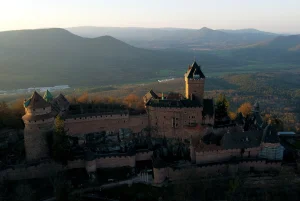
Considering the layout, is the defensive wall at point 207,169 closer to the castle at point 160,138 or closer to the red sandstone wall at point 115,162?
the castle at point 160,138

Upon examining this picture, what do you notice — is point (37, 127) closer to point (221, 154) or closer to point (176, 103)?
point (176, 103)

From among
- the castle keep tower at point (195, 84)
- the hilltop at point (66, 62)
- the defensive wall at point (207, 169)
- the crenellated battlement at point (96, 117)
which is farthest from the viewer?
the hilltop at point (66, 62)

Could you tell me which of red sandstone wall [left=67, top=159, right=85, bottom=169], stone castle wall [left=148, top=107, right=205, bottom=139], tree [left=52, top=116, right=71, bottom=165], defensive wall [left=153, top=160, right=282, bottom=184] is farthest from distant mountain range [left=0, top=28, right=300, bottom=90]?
tree [left=52, top=116, right=71, bottom=165]

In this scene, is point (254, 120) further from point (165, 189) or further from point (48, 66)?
point (48, 66)

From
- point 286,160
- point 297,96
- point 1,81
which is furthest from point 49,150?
point 297,96

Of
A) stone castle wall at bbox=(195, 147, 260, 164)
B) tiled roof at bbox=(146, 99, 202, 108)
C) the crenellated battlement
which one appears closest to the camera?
stone castle wall at bbox=(195, 147, 260, 164)

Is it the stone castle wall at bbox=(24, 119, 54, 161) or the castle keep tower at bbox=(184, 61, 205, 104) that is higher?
the castle keep tower at bbox=(184, 61, 205, 104)

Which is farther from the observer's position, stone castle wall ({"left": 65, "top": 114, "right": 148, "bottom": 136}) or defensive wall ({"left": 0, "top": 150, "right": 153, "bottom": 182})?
stone castle wall ({"left": 65, "top": 114, "right": 148, "bottom": 136})

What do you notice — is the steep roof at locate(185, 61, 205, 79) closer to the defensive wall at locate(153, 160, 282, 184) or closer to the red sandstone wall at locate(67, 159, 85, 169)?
the defensive wall at locate(153, 160, 282, 184)

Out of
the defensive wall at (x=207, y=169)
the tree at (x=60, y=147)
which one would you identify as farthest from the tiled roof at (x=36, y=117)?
the defensive wall at (x=207, y=169)
